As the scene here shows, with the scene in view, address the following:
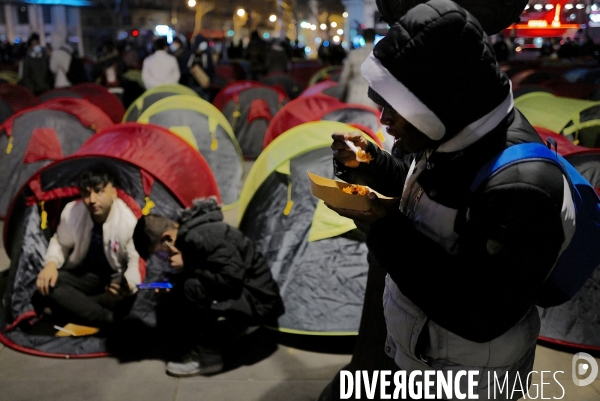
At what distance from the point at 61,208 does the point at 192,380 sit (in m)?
1.71

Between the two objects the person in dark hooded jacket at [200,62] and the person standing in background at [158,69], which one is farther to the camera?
the person in dark hooded jacket at [200,62]

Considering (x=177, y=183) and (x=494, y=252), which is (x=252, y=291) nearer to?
(x=177, y=183)

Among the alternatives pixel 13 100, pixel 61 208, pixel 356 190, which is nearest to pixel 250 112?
pixel 13 100

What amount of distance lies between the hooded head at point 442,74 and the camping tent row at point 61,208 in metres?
2.79

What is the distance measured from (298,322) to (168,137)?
83.2 inches

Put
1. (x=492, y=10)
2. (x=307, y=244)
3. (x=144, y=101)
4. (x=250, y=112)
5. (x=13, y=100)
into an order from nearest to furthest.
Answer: (x=492, y=10) < (x=307, y=244) < (x=144, y=101) < (x=13, y=100) < (x=250, y=112)

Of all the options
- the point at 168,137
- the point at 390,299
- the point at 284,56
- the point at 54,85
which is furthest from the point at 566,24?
the point at 390,299

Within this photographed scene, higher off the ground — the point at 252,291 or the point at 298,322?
the point at 252,291

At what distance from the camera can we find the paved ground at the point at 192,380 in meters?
3.43

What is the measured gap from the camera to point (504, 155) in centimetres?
156

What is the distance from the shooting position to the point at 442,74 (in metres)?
1.51

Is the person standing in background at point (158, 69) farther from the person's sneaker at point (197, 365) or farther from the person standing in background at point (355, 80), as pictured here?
the person's sneaker at point (197, 365)

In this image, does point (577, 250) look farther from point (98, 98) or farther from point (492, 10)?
point (98, 98)

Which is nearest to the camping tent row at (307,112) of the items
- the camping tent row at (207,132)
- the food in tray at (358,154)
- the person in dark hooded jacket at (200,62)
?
the camping tent row at (207,132)
